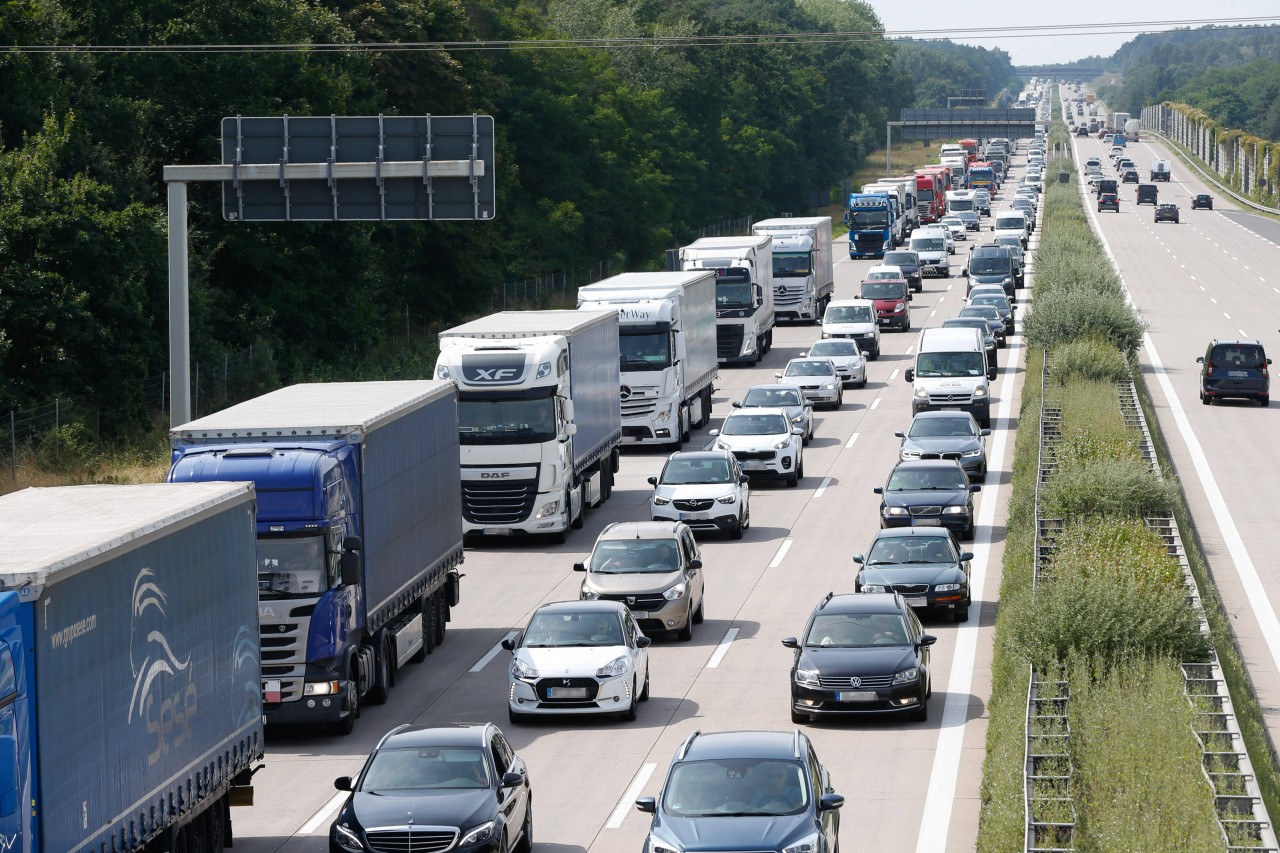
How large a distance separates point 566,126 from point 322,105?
108ft

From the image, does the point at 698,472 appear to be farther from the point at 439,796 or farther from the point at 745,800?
the point at 745,800

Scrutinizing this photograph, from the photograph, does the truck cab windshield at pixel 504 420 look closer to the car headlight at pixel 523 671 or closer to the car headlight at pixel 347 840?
the car headlight at pixel 523 671

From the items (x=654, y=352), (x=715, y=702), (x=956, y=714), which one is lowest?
(x=715, y=702)

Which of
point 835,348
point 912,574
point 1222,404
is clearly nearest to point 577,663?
point 912,574

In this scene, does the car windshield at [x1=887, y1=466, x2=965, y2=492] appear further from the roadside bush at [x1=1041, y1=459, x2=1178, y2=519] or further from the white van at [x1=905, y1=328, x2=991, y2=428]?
the white van at [x1=905, y1=328, x2=991, y2=428]

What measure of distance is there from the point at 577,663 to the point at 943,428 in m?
18.7

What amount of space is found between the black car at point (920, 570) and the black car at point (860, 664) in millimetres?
3967

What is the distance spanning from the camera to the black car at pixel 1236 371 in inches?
2092

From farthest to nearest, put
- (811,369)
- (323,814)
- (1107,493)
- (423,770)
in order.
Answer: (811,369) → (1107,493) → (323,814) → (423,770)

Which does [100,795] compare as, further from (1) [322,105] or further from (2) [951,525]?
(1) [322,105]

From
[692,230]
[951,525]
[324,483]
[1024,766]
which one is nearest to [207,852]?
[324,483]

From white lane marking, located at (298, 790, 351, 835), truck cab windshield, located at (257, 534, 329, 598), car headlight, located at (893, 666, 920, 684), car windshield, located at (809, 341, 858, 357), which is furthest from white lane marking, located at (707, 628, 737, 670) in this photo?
car windshield, located at (809, 341, 858, 357)

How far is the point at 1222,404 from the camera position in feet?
177

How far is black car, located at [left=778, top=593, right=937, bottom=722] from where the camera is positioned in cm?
2198
